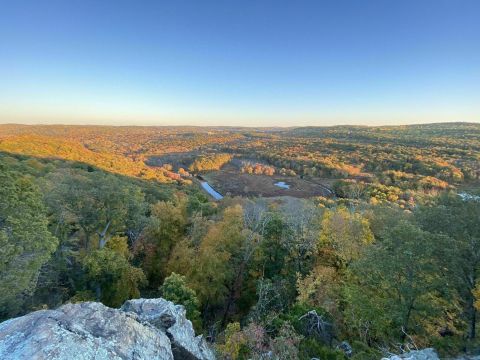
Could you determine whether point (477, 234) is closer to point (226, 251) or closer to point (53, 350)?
point (226, 251)

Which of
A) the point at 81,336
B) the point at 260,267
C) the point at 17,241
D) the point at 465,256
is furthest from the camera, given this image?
the point at 260,267

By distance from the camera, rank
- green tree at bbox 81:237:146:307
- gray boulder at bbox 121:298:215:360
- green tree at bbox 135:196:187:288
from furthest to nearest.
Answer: green tree at bbox 135:196:187:288 < green tree at bbox 81:237:146:307 < gray boulder at bbox 121:298:215:360

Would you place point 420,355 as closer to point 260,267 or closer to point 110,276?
point 260,267

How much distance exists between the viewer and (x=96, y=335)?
7.05 metres

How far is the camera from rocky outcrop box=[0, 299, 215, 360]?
602cm

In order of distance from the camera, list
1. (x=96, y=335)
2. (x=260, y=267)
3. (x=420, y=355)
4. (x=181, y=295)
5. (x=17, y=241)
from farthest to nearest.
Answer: (x=260, y=267) → (x=181, y=295) → (x=17, y=241) → (x=420, y=355) → (x=96, y=335)

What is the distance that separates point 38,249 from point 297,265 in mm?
18329

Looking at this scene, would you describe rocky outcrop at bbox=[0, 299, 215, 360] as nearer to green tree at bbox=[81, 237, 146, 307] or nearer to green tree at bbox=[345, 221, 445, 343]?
green tree at bbox=[345, 221, 445, 343]

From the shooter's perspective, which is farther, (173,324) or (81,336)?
(173,324)

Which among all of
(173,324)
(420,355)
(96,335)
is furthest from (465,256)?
(96,335)

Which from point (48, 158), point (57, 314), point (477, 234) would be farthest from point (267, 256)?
point (48, 158)

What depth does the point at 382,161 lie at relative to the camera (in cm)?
10419

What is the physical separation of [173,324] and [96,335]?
9.59ft

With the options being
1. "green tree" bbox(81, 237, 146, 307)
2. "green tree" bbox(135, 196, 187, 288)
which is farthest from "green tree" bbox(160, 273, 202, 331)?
"green tree" bbox(135, 196, 187, 288)
